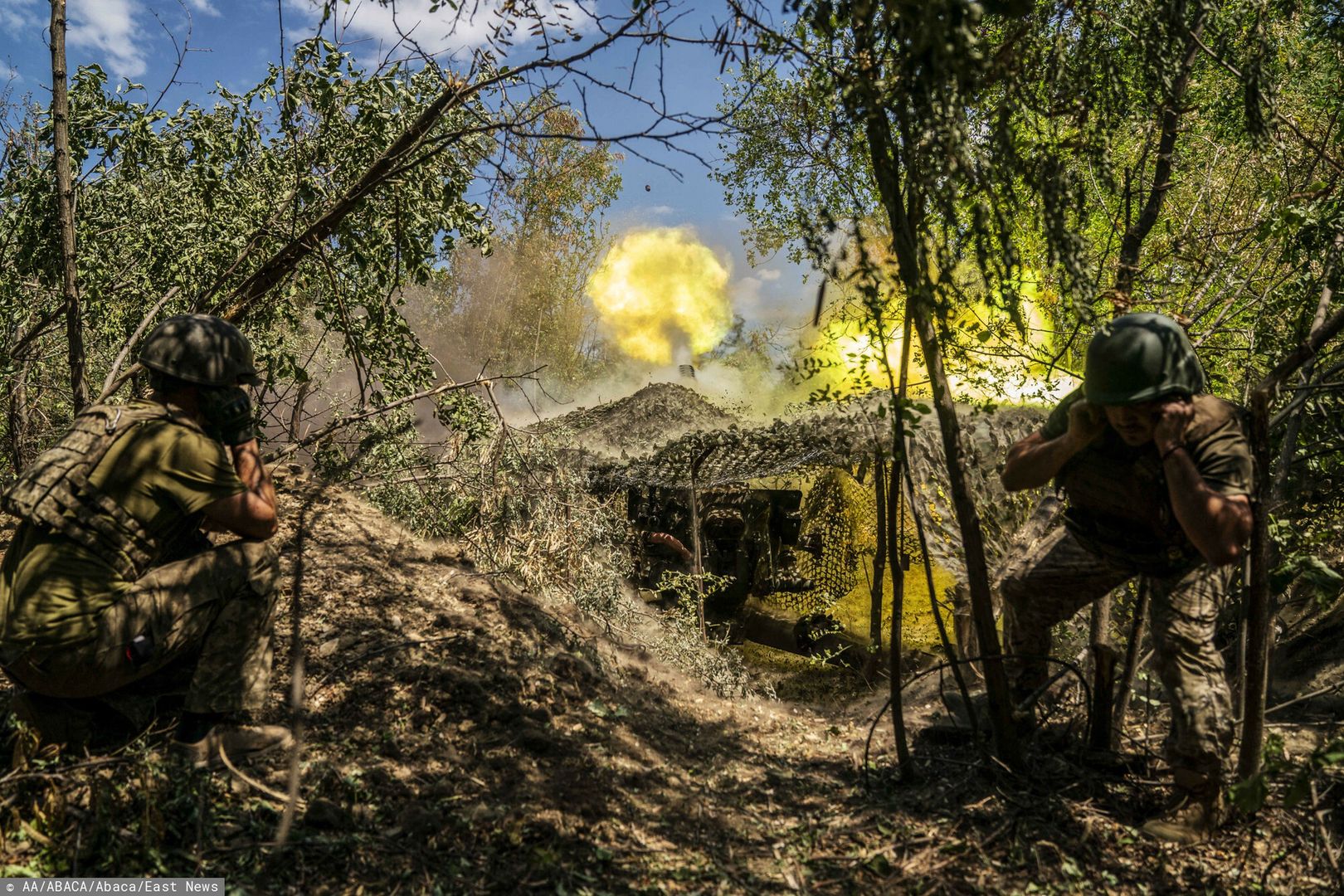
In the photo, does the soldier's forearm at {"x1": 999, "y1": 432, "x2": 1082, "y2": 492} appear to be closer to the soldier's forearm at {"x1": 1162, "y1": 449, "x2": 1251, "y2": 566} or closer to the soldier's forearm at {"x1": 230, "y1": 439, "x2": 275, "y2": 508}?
the soldier's forearm at {"x1": 1162, "y1": 449, "x2": 1251, "y2": 566}

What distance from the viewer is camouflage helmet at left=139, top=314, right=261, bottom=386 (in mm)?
3094

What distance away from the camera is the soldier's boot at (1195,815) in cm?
274

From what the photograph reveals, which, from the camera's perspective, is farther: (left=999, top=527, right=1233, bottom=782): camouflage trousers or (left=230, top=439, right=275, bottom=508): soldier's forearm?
(left=230, top=439, right=275, bottom=508): soldier's forearm

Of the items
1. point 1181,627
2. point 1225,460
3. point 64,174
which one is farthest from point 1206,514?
point 64,174

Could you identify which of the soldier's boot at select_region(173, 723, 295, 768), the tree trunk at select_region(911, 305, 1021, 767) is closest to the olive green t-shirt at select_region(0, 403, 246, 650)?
the soldier's boot at select_region(173, 723, 295, 768)

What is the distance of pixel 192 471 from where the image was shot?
296cm

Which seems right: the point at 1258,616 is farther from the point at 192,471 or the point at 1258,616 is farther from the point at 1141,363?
the point at 192,471

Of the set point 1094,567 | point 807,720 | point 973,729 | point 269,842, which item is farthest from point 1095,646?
point 269,842

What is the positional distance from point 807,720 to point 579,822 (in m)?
2.12

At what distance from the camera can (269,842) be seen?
260 cm

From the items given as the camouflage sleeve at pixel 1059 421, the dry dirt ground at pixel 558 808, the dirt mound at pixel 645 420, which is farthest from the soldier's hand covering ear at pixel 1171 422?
the dirt mound at pixel 645 420

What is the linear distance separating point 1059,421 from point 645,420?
8.63m

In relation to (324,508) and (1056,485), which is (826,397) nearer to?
(1056,485)

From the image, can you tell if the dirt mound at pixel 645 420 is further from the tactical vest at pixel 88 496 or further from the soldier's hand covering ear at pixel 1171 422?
the soldier's hand covering ear at pixel 1171 422
